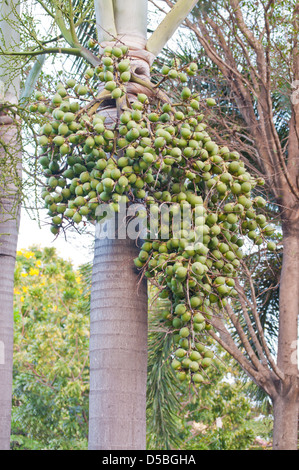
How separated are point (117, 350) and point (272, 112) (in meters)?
4.75

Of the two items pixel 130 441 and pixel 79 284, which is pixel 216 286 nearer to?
pixel 130 441

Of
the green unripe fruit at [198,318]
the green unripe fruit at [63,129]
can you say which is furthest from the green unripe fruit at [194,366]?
the green unripe fruit at [63,129]

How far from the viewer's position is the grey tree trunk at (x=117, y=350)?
208 cm

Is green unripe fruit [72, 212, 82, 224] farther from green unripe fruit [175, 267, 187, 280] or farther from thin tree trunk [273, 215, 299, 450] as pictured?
thin tree trunk [273, 215, 299, 450]

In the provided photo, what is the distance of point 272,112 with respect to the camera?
6332 millimetres

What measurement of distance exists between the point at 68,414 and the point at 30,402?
27.3 inches

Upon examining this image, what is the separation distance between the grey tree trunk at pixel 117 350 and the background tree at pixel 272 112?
3.65m

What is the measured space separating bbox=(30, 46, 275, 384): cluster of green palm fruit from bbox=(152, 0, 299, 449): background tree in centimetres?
374

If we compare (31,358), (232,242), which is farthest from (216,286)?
(31,358)

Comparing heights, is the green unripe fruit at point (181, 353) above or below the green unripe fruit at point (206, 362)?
above

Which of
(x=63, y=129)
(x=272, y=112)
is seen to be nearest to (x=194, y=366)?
(x=63, y=129)

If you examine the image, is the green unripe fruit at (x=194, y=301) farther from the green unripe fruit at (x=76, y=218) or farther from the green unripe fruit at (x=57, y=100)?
the green unripe fruit at (x=57, y=100)

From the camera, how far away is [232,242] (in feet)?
7.25

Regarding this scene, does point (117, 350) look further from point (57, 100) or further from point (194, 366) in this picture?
point (57, 100)
